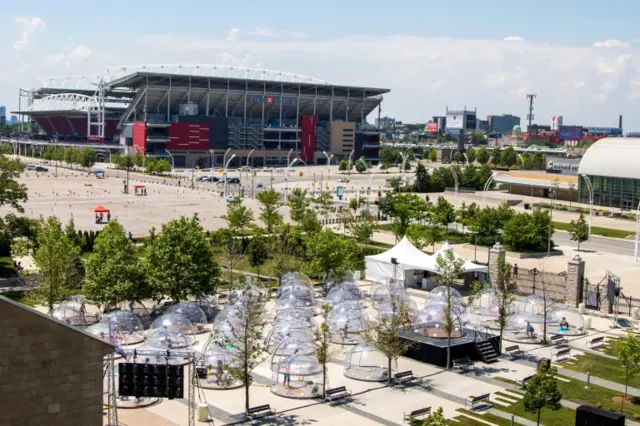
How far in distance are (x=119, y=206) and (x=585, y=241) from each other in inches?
1960

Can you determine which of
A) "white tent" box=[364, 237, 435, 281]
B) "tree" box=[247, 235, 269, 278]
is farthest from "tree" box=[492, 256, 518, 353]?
"tree" box=[247, 235, 269, 278]

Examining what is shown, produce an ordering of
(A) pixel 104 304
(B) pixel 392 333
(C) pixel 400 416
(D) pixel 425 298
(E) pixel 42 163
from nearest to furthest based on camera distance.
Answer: (C) pixel 400 416, (B) pixel 392 333, (A) pixel 104 304, (D) pixel 425 298, (E) pixel 42 163

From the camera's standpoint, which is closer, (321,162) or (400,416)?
(400,416)

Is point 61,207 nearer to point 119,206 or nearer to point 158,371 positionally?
point 119,206

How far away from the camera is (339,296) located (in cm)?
4500

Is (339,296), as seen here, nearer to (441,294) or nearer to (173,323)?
(441,294)

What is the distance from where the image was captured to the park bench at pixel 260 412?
2806 centimetres

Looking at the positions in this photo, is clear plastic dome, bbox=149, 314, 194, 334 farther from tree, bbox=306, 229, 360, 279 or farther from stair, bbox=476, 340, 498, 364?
Answer: stair, bbox=476, 340, 498, 364

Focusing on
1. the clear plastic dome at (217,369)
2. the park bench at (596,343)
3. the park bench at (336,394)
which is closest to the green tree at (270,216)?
the park bench at (596,343)

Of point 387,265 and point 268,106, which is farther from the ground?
point 268,106

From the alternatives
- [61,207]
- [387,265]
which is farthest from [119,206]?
[387,265]

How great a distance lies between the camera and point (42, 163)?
166250 millimetres

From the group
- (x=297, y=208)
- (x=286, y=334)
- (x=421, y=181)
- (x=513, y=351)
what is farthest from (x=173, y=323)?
(x=421, y=181)

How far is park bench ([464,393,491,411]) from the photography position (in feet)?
96.9
